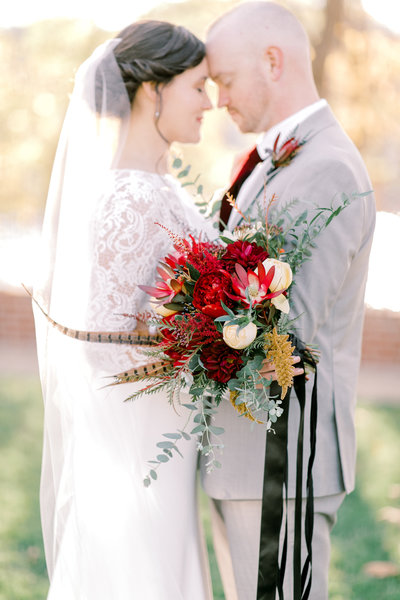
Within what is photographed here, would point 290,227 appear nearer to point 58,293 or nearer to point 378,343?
point 58,293

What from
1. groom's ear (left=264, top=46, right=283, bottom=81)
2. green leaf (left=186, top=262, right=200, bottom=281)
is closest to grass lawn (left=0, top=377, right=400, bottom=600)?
green leaf (left=186, top=262, right=200, bottom=281)

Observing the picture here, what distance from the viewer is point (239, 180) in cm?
317

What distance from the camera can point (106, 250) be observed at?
2686mm

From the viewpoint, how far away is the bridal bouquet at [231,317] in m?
2.17

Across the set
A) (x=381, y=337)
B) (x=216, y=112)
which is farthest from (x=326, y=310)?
(x=216, y=112)

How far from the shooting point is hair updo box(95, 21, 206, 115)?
9.67ft

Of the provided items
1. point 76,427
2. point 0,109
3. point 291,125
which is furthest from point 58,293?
point 0,109

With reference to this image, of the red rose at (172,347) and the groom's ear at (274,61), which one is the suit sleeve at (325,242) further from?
the groom's ear at (274,61)

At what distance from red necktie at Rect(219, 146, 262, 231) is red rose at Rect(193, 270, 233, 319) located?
0.88 metres

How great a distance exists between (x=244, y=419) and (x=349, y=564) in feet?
7.36

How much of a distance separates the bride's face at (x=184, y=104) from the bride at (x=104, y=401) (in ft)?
0.85

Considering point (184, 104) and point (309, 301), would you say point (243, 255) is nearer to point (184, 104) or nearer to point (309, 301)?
point (309, 301)

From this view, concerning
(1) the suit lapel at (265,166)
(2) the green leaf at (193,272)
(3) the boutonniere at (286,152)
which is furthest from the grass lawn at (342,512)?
(3) the boutonniere at (286,152)

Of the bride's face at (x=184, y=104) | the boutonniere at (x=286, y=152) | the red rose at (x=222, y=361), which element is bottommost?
the red rose at (x=222, y=361)
